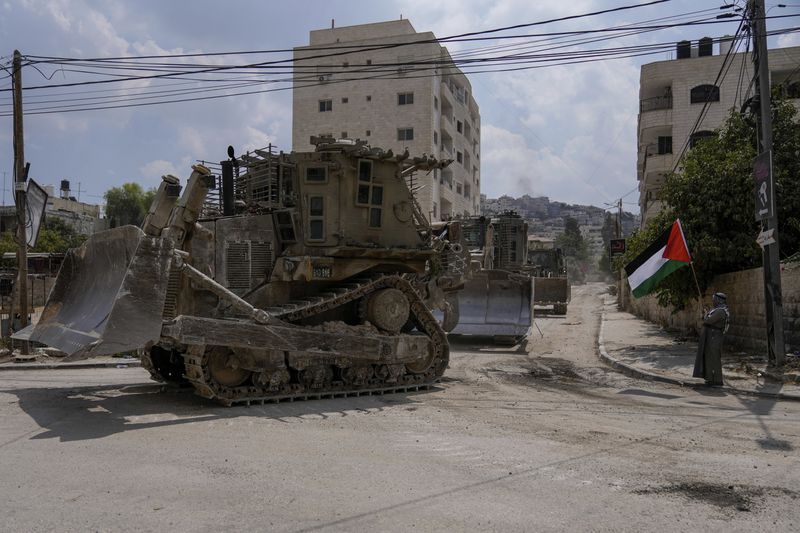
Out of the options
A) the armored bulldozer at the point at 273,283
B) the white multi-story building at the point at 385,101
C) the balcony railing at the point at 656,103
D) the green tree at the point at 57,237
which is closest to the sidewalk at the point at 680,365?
the armored bulldozer at the point at 273,283

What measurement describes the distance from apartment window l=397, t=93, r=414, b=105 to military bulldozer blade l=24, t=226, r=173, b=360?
3451 centimetres

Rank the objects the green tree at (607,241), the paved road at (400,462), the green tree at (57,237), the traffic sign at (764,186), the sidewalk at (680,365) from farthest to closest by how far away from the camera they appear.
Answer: the green tree at (607,241)
the green tree at (57,237)
the traffic sign at (764,186)
the sidewalk at (680,365)
the paved road at (400,462)

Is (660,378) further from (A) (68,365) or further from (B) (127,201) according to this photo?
(B) (127,201)

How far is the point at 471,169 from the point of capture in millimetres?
55281

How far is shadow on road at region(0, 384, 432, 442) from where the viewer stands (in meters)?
6.96

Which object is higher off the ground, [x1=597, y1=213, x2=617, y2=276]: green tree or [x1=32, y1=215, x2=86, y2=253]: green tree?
[x1=597, y1=213, x2=617, y2=276]: green tree

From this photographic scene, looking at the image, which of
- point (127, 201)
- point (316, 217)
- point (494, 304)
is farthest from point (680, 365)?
point (127, 201)

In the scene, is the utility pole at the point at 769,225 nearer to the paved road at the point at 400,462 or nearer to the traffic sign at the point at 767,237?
the traffic sign at the point at 767,237

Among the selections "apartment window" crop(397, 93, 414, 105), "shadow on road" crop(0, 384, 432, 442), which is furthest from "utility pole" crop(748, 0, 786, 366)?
"apartment window" crop(397, 93, 414, 105)

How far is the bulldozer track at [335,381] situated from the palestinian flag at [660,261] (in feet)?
14.1

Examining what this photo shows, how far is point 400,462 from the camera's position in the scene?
563 cm

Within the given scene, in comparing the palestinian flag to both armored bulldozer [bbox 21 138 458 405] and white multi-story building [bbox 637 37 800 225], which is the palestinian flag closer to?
armored bulldozer [bbox 21 138 458 405]

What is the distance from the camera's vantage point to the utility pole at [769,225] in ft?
35.5

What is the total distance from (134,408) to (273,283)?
257 centimetres
